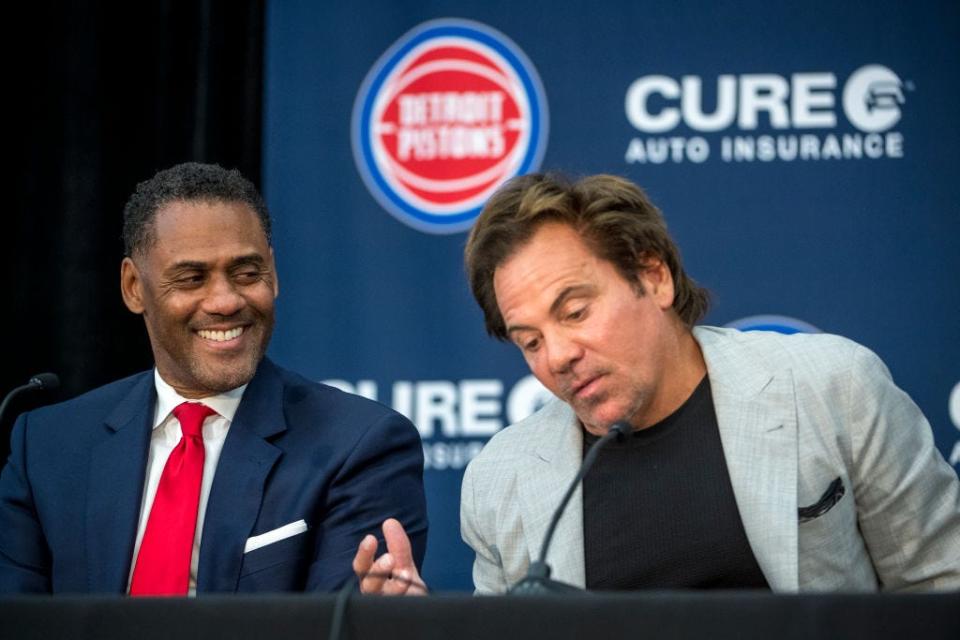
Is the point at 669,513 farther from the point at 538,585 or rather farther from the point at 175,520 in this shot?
the point at 175,520

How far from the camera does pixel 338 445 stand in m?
2.57

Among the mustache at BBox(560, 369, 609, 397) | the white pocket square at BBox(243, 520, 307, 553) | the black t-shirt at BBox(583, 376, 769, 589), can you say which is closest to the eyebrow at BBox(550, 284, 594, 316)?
the mustache at BBox(560, 369, 609, 397)

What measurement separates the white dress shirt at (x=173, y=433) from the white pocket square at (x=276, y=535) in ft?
0.48

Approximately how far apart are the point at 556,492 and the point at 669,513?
0.21 meters

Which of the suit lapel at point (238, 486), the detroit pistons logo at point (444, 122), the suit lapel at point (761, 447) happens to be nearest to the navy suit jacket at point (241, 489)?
the suit lapel at point (238, 486)

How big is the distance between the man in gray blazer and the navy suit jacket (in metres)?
0.19

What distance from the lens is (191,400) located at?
8.79 feet

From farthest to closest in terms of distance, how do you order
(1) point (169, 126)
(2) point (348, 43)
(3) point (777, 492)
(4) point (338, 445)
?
(1) point (169, 126) → (2) point (348, 43) → (4) point (338, 445) → (3) point (777, 492)

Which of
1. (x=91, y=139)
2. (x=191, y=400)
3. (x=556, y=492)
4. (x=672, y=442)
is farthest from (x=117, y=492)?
(x=91, y=139)

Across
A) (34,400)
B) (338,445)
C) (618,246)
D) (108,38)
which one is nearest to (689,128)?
(618,246)

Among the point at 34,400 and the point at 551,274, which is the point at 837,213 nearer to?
the point at 551,274

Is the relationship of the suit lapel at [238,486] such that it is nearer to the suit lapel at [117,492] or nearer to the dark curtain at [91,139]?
the suit lapel at [117,492]

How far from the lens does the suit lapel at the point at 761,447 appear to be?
7.23 feet

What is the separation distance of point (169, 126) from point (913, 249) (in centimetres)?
211
